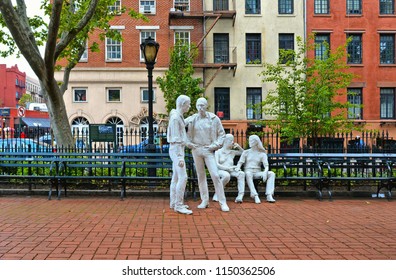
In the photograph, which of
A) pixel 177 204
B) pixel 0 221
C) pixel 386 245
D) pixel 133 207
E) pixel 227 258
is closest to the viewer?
pixel 227 258

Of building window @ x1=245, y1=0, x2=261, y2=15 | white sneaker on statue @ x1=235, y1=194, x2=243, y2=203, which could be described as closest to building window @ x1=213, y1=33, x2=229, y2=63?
building window @ x1=245, y1=0, x2=261, y2=15

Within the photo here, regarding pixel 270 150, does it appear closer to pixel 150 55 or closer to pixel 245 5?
pixel 150 55

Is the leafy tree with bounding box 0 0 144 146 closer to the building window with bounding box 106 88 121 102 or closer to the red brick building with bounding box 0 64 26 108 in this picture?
Answer: the building window with bounding box 106 88 121 102

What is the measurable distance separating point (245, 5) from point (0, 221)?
2893 cm

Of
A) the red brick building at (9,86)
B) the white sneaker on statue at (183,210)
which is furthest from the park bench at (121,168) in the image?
the red brick building at (9,86)

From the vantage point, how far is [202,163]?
859 centimetres

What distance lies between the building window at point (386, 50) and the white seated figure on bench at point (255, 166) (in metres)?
27.3

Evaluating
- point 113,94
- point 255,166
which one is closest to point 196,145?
point 255,166

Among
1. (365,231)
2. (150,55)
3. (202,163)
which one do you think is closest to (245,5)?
(150,55)

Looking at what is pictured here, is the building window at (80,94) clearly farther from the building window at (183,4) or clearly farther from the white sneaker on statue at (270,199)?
the white sneaker on statue at (270,199)

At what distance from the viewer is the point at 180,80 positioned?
1069 inches

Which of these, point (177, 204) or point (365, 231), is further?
point (177, 204)

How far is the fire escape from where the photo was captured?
3172 centimetres

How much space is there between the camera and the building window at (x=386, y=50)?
3316 centimetres
